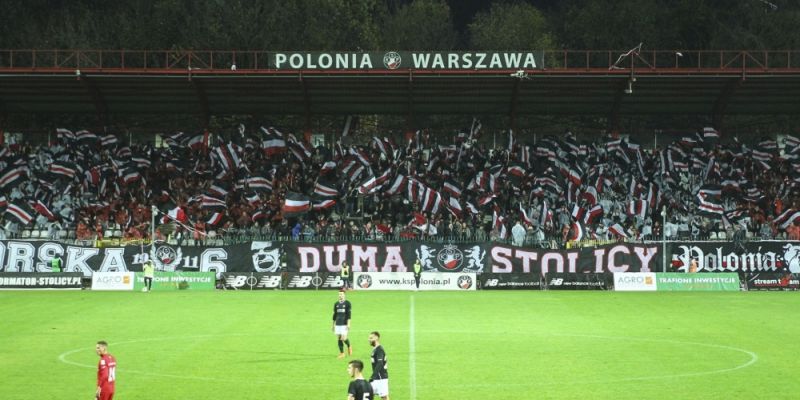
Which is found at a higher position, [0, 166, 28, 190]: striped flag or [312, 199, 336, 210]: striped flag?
[0, 166, 28, 190]: striped flag

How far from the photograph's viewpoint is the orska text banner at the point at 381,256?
60062mm

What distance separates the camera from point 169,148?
237 feet

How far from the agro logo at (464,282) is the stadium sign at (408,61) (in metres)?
14.9

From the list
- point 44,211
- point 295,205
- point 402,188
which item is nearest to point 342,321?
point 295,205

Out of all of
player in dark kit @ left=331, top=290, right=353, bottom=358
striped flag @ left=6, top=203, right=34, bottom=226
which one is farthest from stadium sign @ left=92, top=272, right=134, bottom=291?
player in dark kit @ left=331, top=290, right=353, bottom=358

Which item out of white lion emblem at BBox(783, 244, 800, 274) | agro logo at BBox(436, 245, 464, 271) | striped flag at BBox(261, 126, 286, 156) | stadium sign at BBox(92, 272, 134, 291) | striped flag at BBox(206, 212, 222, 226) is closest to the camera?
stadium sign at BBox(92, 272, 134, 291)

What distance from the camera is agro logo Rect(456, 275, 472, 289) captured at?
58.5 meters

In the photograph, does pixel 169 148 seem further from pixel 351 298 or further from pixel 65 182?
pixel 351 298

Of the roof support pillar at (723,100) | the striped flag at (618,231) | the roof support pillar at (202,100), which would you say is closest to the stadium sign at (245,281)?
the roof support pillar at (202,100)

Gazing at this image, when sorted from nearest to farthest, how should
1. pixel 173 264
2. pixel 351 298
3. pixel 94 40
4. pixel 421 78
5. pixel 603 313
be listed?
pixel 603 313 < pixel 351 298 < pixel 173 264 < pixel 421 78 < pixel 94 40

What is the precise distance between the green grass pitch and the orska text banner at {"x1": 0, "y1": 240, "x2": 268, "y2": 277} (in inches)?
283

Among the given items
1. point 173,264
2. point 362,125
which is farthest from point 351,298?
point 362,125

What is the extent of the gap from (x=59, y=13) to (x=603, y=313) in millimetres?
78228

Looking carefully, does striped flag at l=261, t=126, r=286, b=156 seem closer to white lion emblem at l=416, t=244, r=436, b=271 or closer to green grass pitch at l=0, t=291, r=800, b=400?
white lion emblem at l=416, t=244, r=436, b=271
